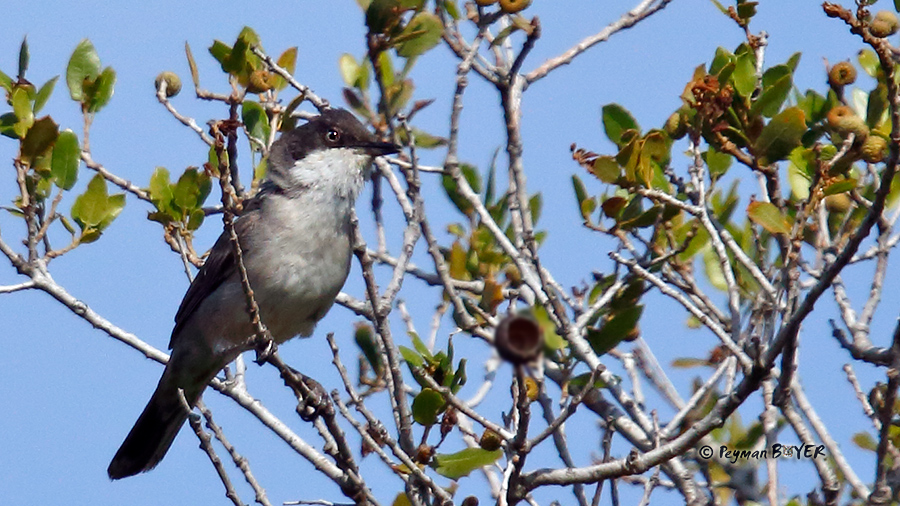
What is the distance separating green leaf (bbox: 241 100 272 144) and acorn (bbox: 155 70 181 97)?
358mm

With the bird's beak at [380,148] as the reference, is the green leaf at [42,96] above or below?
below

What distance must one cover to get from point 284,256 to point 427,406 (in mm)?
1831

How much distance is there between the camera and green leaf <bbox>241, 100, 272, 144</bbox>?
5.38 m

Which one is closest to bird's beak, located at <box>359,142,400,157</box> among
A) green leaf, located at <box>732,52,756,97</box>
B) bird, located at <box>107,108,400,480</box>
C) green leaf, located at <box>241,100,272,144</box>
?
bird, located at <box>107,108,400,480</box>

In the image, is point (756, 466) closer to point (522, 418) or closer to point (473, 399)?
point (473, 399)

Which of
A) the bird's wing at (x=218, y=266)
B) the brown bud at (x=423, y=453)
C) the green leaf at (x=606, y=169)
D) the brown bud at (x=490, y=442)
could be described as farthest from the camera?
the bird's wing at (x=218, y=266)

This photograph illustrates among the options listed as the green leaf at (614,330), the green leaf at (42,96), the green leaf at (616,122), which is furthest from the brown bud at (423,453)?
the green leaf at (42,96)

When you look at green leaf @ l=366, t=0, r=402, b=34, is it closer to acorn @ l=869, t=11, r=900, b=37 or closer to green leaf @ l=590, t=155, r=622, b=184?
green leaf @ l=590, t=155, r=622, b=184

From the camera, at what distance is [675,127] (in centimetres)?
455

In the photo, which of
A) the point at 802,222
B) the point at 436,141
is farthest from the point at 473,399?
the point at 802,222

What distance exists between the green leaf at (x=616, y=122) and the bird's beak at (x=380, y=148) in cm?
127

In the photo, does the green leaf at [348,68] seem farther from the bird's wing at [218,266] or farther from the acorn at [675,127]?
the acorn at [675,127]

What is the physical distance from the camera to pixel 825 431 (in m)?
4.32

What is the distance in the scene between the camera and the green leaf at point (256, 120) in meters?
5.38
